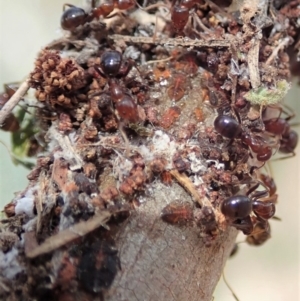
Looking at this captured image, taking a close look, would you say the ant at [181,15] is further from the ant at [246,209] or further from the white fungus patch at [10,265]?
the white fungus patch at [10,265]

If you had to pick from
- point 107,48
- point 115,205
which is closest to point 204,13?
point 107,48

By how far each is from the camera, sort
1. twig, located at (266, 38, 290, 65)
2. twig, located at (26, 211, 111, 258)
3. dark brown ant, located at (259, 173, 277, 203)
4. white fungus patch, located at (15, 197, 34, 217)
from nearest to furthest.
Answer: twig, located at (26, 211, 111, 258)
white fungus patch, located at (15, 197, 34, 217)
twig, located at (266, 38, 290, 65)
dark brown ant, located at (259, 173, 277, 203)

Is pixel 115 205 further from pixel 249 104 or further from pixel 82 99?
pixel 249 104

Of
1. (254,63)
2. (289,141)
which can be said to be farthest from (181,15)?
(289,141)

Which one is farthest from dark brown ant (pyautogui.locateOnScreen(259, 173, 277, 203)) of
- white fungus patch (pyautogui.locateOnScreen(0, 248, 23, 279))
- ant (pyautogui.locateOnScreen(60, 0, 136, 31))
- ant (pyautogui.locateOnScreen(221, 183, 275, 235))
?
white fungus patch (pyautogui.locateOnScreen(0, 248, 23, 279))

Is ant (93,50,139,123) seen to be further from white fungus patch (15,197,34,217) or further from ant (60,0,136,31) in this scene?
white fungus patch (15,197,34,217)

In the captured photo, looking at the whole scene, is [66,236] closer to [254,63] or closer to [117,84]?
[117,84]

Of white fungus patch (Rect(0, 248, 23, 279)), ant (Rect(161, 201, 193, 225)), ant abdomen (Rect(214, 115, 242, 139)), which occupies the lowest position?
white fungus patch (Rect(0, 248, 23, 279))
